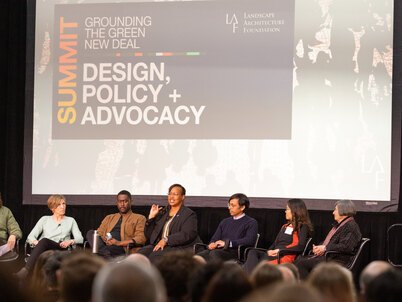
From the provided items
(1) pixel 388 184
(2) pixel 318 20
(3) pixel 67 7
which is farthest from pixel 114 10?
(1) pixel 388 184

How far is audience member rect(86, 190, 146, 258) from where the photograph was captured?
22.5ft

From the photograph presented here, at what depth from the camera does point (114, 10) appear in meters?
7.63

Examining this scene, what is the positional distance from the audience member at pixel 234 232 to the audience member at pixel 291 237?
0.17 m

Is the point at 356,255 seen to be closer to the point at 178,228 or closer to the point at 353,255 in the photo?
the point at 353,255

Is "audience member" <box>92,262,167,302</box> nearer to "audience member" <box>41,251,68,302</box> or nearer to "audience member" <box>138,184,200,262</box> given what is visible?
"audience member" <box>41,251,68,302</box>

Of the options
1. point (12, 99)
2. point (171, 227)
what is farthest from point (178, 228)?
point (12, 99)

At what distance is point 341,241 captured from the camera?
20.6 feet

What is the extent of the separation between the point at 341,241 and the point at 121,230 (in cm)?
203

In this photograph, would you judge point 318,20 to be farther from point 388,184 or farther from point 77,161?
point 77,161

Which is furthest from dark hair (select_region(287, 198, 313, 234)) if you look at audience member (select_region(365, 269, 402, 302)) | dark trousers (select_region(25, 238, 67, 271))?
audience member (select_region(365, 269, 402, 302))

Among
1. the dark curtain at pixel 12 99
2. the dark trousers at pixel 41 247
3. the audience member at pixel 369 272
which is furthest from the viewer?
the dark curtain at pixel 12 99

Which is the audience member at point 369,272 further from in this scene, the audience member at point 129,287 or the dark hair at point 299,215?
the dark hair at point 299,215

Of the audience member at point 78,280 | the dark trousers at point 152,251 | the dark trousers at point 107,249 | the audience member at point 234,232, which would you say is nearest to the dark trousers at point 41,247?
the dark trousers at point 107,249

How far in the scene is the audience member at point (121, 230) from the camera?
684cm
